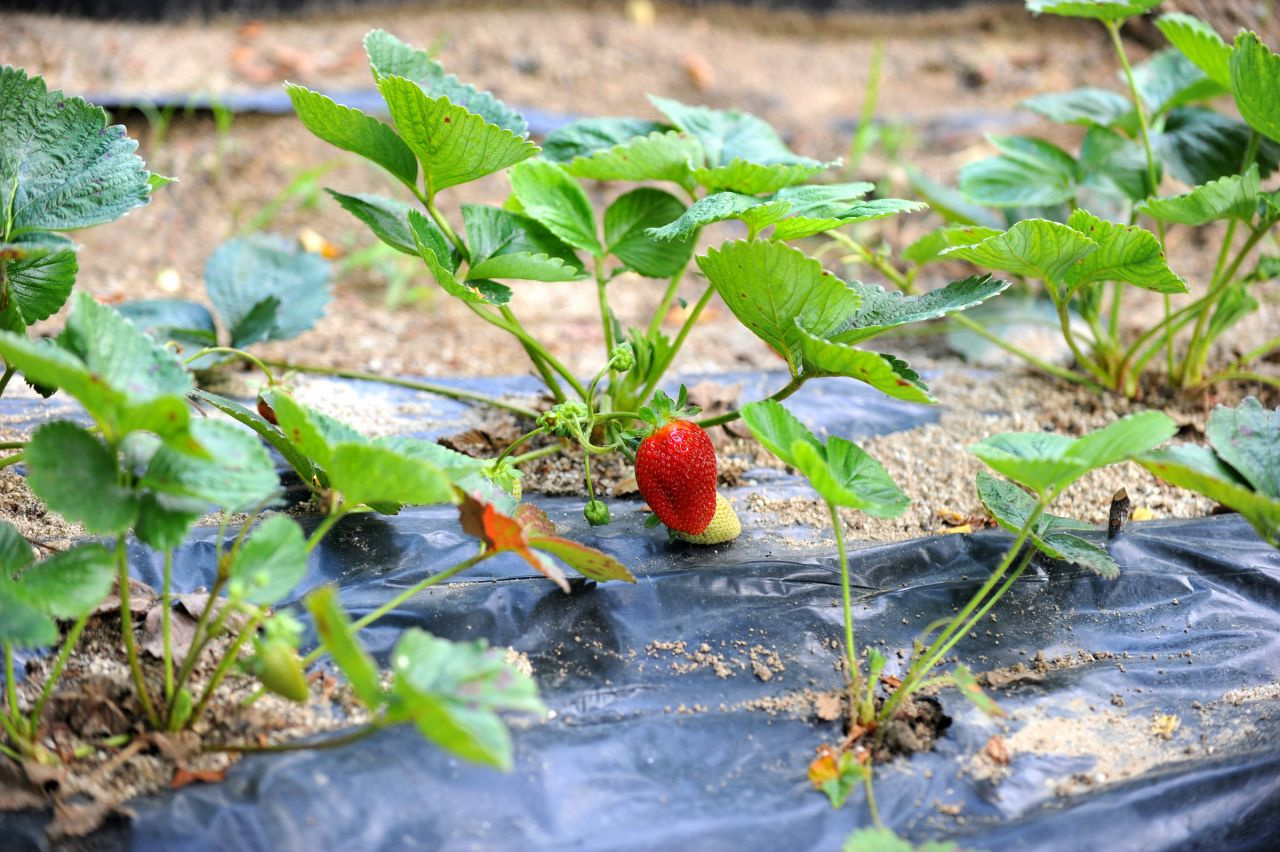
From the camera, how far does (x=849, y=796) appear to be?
101 cm

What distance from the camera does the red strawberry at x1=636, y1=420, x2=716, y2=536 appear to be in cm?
124

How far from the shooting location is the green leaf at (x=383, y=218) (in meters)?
1.43

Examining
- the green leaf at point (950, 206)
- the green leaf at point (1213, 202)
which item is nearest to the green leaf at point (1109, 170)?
the green leaf at point (950, 206)

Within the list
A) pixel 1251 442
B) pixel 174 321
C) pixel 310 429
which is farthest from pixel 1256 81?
pixel 174 321

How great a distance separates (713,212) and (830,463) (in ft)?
1.09

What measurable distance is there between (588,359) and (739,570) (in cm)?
99

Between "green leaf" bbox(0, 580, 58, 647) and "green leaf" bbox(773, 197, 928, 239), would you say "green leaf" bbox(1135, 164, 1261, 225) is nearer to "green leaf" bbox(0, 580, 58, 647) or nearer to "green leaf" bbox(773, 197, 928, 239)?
"green leaf" bbox(773, 197, 928, 239)

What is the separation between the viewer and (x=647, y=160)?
4.70ft

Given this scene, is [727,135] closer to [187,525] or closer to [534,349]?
[534,349]

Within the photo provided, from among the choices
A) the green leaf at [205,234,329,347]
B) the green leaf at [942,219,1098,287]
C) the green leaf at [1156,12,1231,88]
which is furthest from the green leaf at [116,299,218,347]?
the green leaf at [1156,12,1231,88]

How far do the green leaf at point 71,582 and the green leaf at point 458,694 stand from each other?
296mm

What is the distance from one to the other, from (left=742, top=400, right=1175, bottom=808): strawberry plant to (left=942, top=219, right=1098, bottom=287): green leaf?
266 millimetres

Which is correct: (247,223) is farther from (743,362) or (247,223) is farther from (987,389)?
(987,389)

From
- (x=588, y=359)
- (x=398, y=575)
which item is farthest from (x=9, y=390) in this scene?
(x=588, y=359)
